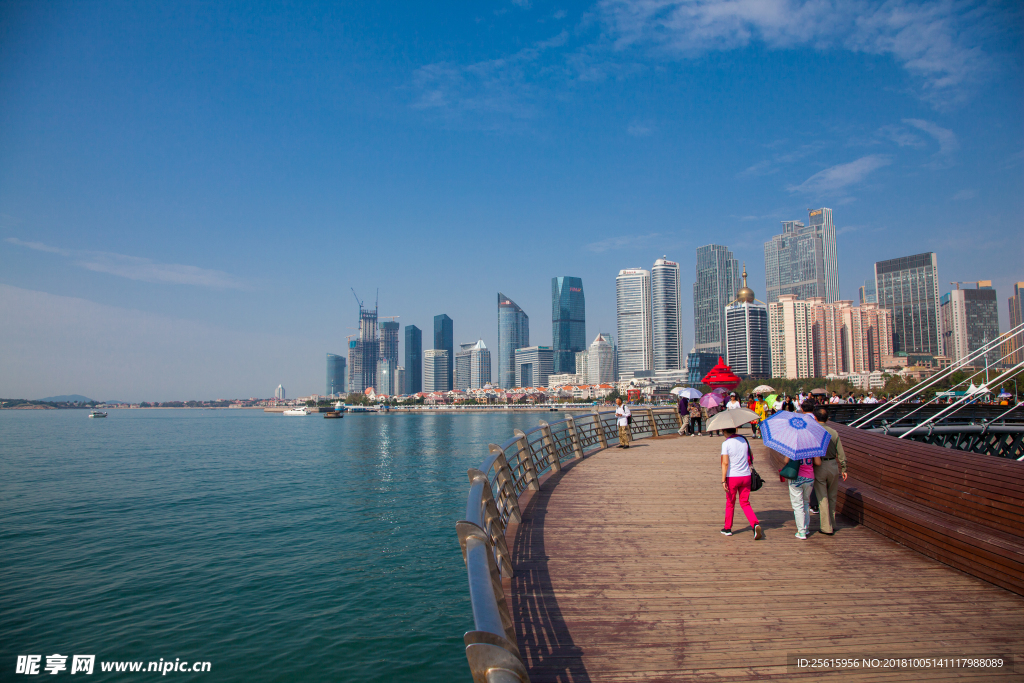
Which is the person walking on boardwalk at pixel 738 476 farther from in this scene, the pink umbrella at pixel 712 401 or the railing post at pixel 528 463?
the pink umbrella at pixel 712 401

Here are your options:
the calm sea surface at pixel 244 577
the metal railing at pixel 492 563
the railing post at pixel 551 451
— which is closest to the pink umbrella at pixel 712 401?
the railing post at pixel 551 451

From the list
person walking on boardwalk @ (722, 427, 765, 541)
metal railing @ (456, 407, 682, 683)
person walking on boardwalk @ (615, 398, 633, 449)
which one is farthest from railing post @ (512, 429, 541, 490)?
person walking on boardwalk @ (615, 398, 633, 449)

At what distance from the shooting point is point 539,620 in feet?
15.7

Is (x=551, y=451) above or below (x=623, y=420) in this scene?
below

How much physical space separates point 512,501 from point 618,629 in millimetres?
3545

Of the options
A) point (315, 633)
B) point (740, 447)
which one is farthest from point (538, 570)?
point (315, 633)

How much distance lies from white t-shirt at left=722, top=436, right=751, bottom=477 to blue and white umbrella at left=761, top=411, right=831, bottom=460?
402 mm

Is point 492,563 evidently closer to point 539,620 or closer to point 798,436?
point 539,620

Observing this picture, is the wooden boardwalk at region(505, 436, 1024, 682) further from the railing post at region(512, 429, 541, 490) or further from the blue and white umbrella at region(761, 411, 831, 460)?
the railing post at region(512, 429, 541, 490)

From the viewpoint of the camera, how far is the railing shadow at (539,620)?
398cm

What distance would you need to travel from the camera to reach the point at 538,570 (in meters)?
6.11

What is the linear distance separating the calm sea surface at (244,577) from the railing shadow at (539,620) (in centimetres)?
279

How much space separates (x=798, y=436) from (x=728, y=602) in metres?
2.77

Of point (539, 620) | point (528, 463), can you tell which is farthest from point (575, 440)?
point (539, 620)
